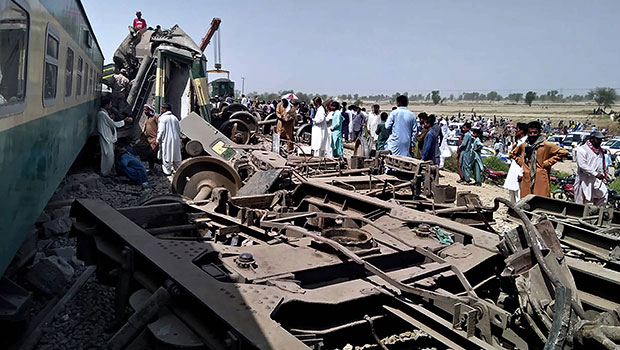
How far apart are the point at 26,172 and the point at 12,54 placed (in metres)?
1.05

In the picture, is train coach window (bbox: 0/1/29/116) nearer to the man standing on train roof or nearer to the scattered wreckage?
the scattered wreckage

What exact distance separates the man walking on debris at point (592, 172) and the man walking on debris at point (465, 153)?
4.57 m

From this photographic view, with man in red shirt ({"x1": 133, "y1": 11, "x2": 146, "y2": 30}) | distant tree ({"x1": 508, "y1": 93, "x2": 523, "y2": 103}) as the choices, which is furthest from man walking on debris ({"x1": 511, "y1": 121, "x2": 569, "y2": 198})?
distant tree ({"x1": 508, "y1": 93, "x2": 523, "y2": 103})

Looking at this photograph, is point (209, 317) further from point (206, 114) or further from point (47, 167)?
point (206, 114)

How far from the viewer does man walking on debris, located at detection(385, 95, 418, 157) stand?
8.79 m

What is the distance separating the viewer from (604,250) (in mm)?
4281

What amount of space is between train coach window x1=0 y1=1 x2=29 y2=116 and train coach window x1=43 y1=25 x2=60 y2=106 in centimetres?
90

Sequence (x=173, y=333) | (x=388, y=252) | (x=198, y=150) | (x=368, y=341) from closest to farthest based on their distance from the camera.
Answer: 1. (x=173, y=333)
2. (x=368, y=341)
3. (x=388, y=252)
4. (x=198, y=150)

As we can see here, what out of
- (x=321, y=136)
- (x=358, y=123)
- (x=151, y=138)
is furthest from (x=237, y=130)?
(x=358, y=123)

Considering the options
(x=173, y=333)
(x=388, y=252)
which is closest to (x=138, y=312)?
(x=173, y=333)

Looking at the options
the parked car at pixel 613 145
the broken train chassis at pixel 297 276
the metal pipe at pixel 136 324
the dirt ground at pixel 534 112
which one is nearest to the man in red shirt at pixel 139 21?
the broken train chassis at pixel 297 276

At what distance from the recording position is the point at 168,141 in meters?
10.5

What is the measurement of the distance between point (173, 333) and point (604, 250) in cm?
384

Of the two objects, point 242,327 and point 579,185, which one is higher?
point 579,185
